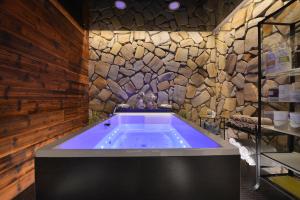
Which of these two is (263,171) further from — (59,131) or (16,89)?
(16,89)

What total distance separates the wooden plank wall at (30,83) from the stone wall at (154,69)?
3.13 ft

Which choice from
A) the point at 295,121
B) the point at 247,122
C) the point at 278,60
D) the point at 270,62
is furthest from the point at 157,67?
the point at 295,121

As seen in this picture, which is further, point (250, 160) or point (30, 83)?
point (250, 160)

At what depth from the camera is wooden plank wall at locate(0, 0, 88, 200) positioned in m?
1.67

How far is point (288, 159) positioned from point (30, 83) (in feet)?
8.13

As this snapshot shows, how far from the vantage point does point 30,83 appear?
1997 millimetres

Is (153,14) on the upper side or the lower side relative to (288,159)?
upper

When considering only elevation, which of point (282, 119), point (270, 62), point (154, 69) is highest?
point (154, 69)

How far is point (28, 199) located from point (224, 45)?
349 centimetres

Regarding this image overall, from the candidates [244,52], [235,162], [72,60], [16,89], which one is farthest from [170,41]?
[235,162]

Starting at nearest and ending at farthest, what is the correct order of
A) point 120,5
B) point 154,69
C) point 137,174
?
point 137,174 < point 120,5 < point 154,69

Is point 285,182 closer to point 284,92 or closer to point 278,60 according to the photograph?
point 284,92

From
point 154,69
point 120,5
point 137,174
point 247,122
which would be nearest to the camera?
Result: point 137,174

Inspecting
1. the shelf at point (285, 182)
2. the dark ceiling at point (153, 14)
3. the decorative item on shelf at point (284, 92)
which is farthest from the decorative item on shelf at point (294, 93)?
the dark ceiling at point (153, 14)
